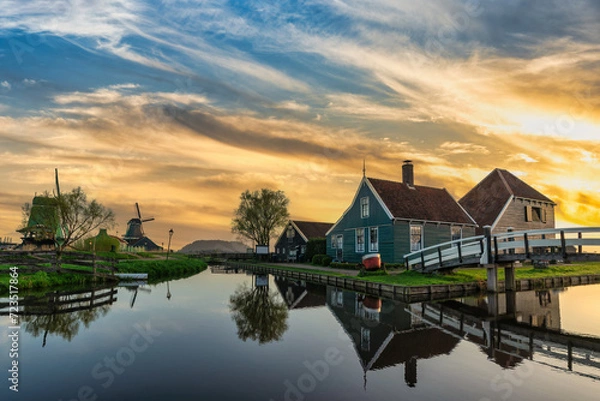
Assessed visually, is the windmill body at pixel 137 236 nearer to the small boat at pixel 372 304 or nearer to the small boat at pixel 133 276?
the small boat at pixel 133 276

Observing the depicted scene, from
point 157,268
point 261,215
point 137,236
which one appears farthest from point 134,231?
point 157,268

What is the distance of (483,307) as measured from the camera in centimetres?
1873

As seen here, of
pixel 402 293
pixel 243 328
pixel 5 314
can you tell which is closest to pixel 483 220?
pixel 402 293

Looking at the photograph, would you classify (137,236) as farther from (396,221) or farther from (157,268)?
(396,221)

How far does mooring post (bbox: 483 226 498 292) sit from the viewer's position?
22.2 meters

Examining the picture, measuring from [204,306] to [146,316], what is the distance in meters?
3.21

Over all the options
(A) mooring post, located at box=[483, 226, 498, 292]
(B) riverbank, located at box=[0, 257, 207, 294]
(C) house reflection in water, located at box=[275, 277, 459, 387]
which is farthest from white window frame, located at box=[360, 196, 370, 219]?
(B) riverbank, located at box=[0, 257, 207, 294]

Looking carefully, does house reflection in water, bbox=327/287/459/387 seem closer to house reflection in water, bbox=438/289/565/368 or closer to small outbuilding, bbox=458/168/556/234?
house reflection in water, bbox=438/289/565/368

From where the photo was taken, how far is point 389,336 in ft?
41.4

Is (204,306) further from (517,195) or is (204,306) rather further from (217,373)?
(517,195)

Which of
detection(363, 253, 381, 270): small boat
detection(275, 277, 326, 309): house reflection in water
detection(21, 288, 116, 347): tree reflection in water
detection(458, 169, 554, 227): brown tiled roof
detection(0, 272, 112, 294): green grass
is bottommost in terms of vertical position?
detection(275, 277, 326, 309): house reflection in water

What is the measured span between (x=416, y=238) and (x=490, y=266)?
1167cm

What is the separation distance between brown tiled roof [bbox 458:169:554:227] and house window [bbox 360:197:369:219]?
11.8 m

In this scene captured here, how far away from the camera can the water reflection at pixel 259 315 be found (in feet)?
42.4
